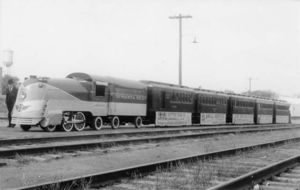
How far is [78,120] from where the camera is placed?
60.3 feet

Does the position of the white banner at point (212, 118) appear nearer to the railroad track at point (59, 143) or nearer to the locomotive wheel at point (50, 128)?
the railroad track at point (59, 143)

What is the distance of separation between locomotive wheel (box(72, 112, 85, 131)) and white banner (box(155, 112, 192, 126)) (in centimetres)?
701

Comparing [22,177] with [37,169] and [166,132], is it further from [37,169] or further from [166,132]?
[166,132]

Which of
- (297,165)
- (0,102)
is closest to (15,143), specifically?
(297,165)

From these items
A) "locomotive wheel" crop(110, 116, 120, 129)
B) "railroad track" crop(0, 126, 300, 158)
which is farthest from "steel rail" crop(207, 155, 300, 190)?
"locomotive wheel" crop(110, 116, 120, 129)

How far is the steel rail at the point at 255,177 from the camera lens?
5.96 meters

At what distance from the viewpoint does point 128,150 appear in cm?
1213

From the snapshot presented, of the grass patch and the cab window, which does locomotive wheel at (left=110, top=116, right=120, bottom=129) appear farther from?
the grass patch

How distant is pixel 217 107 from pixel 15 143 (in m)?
22.7

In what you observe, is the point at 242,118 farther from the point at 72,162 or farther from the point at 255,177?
the point at 255,177

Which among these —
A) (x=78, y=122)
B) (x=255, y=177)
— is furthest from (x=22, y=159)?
(x=78, y=122)

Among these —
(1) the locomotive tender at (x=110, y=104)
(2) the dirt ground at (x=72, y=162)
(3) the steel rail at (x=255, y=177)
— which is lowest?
(2) the dirt ground at (x=72, y=162)

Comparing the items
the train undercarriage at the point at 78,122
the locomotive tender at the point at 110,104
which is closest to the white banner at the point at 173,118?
the locomotive tender at the point at 110,104

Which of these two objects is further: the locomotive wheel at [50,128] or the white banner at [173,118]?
the white banner at [173,118]
